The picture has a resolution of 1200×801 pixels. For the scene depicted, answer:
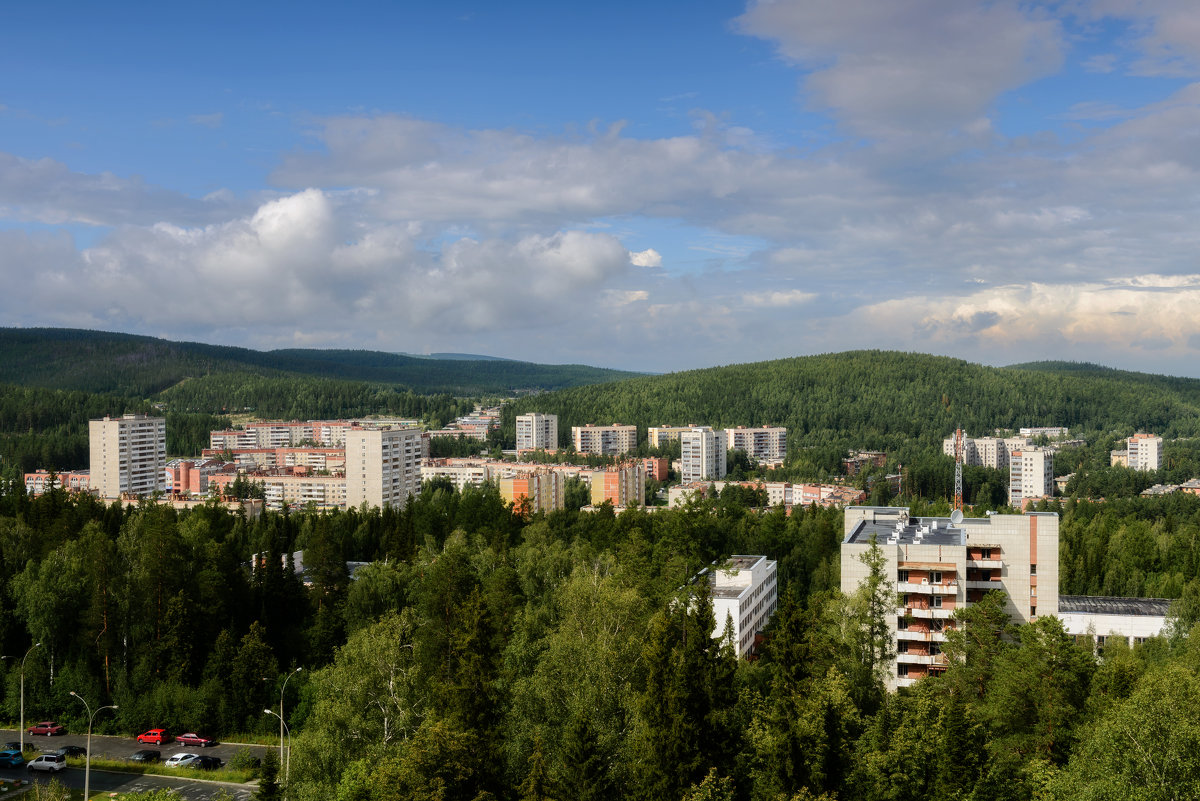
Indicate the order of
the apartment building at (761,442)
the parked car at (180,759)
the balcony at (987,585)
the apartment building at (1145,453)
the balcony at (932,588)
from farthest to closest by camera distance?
the apartment building at (761,442)
the apartment building at (1145,453)
the balcony at (987,585)
the balcony at (932,588)
the parked car at (180,759)

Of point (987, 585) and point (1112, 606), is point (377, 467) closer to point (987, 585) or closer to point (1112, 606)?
point (1112, 606)

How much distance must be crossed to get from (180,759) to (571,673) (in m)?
15.7

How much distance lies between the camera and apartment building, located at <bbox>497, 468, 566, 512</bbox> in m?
82.1

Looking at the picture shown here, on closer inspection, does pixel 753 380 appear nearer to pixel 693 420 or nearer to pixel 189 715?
pixel 693 420

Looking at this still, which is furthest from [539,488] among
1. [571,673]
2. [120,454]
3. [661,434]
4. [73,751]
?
[661,434]

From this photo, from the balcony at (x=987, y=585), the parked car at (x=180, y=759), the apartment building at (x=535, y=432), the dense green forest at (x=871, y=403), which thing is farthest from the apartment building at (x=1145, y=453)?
the parked car at (x=180, y=759)

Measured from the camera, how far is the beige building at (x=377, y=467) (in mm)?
83938

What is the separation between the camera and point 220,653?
118 feet

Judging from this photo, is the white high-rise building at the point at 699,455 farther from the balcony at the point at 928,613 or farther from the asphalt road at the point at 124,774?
the asphalt road at the point at 124,774

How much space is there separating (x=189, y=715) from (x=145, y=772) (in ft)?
12.2

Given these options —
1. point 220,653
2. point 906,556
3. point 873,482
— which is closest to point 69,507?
point 220,653

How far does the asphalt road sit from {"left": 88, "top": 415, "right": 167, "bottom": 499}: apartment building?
7279 cm

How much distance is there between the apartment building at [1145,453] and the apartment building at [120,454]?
404 ft

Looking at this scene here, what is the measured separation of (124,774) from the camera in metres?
30.8
